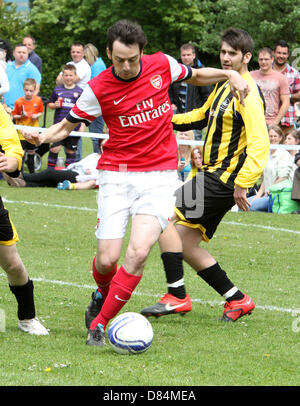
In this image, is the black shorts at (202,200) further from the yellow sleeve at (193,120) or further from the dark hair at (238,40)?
the dark hair at (238,40)

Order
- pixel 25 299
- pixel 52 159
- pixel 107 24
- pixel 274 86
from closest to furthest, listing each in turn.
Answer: pixel 25 299 → pixel 274 86 → pixel 52 159 → pixel 107 24

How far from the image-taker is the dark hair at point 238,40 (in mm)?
6910

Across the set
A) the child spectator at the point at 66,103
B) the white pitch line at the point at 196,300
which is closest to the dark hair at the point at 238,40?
the white pitch line at the point at 196,300

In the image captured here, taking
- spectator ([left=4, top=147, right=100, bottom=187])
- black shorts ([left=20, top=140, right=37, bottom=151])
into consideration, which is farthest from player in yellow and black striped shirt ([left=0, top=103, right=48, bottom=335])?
black shorts ([left=20, top=140, right=37, bottom=151])

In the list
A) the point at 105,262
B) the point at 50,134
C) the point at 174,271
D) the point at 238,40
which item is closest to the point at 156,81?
the point at 50,134

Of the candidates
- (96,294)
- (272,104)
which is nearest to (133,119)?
(96,294)

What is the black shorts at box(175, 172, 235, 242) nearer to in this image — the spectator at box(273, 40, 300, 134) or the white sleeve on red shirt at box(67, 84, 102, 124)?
the white sleeve on red shirt at box(67, 84, 102, 124)

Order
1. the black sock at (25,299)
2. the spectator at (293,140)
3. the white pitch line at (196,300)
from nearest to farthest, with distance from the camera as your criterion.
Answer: the black sock at (25,299)
the white pitch line at (196,300)
the spectator at (293,140)

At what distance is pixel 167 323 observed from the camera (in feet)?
22.3

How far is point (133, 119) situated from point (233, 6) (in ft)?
98.0

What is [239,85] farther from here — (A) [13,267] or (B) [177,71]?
(A) [13,267]

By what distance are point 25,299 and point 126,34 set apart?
6.89ft

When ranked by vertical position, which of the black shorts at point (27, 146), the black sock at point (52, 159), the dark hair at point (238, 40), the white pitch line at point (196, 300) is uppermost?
the dark hair at point (238, 40)

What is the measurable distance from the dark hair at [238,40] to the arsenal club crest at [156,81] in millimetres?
1056
